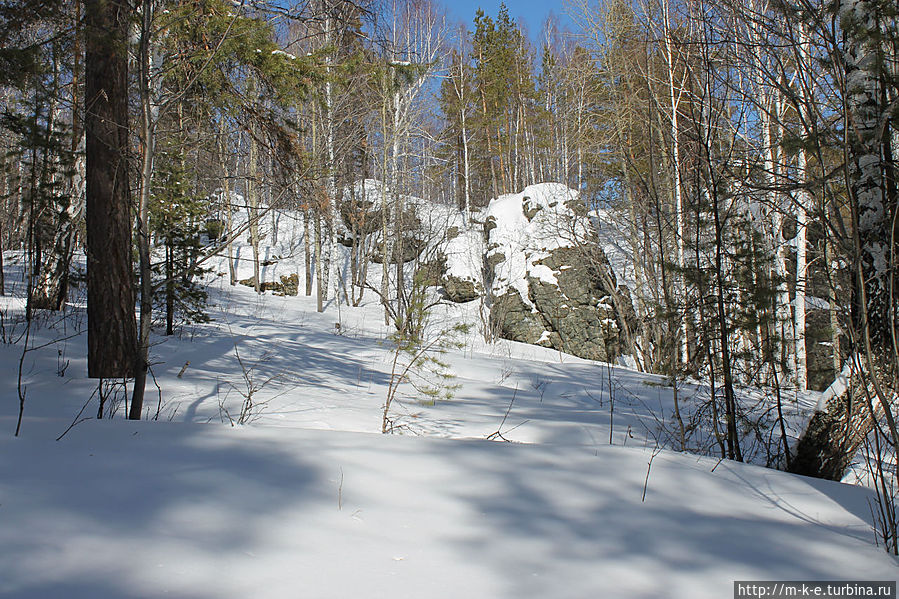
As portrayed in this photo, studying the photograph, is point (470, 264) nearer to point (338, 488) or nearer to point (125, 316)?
point (125, 316)

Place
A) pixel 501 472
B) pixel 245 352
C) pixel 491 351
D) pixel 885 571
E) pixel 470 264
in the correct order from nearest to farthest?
pixel 885 571
pixel 501 472
pixel 245 352
pixel 491 351
pixel 470 264

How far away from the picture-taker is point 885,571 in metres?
1.64

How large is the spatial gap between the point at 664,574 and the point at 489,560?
0.52 metres

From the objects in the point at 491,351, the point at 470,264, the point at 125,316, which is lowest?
the point at 491,351

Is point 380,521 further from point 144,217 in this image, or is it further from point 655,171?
point 655,171

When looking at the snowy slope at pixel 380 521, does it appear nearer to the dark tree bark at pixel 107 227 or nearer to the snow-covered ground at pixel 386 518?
the snow-covered ground at pixel 386 518

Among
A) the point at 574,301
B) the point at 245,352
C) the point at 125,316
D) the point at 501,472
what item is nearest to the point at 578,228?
the point at 574,301

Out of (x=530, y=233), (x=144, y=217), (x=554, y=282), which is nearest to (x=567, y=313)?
(x=554, y=282)

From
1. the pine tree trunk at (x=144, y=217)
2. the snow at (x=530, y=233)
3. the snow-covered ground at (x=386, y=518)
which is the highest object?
the snow at (x=530, y=233)

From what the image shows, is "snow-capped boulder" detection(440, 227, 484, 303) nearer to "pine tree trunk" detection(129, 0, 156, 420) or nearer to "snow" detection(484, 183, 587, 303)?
"snow" detection(484, 183, 587, 303)

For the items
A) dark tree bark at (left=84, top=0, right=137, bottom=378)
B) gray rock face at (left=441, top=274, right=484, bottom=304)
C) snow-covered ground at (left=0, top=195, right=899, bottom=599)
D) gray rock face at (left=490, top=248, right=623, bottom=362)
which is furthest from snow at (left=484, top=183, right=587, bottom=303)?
snow-covered ground at (left=0, top=195, right=899, bottom=599)

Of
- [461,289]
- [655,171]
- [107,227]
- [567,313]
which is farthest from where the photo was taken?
[461,289]

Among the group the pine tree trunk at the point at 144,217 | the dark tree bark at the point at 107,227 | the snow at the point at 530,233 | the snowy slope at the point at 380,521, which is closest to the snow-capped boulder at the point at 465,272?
the snow at the point at 530,233

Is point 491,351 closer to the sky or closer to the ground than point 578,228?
closer to the ground
